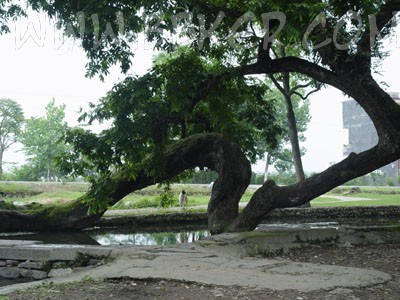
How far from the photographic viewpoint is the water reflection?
1159 centimetres

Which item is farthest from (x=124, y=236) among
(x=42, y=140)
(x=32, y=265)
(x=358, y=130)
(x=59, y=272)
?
(x=358, y=130)

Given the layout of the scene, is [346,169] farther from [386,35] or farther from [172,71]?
[172,71]

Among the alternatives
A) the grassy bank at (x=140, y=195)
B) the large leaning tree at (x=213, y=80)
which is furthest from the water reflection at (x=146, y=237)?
the grassy bank at (x=140, y=195)

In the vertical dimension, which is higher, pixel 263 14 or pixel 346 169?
pixel 263 14

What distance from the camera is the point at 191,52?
9.80 meters

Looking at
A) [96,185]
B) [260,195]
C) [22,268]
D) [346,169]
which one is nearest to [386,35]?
[346,169]

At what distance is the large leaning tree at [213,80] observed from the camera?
8031mm

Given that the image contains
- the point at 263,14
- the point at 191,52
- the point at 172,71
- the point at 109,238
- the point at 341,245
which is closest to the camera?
the point at 263,14

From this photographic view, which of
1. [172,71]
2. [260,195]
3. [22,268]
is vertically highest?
[172,71]

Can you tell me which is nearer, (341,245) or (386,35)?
(341,245)

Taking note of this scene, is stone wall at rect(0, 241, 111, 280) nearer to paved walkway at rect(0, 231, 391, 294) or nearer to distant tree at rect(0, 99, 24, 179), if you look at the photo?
paved walkway at rect(0, 231, 391, 294)

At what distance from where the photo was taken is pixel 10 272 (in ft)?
24.9

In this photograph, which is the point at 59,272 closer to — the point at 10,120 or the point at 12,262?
the point at 12,262

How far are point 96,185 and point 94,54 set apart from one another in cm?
258
